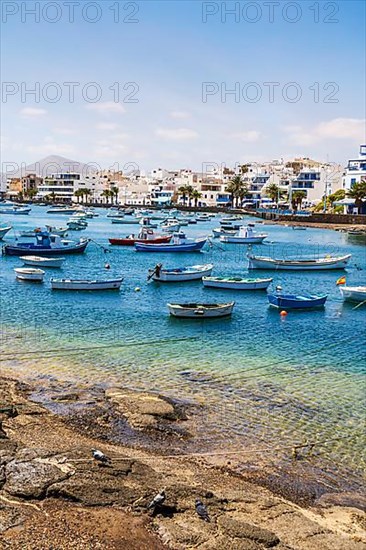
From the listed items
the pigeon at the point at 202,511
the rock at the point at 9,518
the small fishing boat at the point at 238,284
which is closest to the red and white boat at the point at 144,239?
the small fishing boat at the point at 238,284

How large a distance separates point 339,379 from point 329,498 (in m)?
8.40

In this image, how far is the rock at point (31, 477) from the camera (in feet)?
35.0

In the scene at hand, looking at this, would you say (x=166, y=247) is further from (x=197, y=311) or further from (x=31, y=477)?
(x=31, y=477)

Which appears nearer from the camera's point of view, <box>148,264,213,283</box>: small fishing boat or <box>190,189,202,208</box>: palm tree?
<box>148,264,213,283</box>: small fishing boat

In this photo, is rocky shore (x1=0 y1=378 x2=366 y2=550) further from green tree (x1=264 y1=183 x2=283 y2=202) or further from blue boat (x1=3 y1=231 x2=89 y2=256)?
green tree (x1=264 y1=183 x2=283 y2=202)

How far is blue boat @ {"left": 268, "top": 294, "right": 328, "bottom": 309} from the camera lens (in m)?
32.1

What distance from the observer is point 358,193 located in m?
102

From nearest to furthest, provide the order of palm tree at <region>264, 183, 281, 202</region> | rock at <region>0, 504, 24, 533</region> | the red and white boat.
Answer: rock at <region>0, 504, 24, 533</region> < the red and white boat < palm tree at <region>264, 183, 281, 202</region>

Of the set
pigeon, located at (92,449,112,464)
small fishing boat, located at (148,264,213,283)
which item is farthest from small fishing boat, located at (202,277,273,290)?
pigeon, located at (92,449,112,464)

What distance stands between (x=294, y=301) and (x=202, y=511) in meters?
22.5

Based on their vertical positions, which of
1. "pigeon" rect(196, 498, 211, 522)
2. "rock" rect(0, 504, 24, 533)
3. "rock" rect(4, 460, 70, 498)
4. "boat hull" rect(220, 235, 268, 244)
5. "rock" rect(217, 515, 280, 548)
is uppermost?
"boat hull" rect(220, 235, 268, 244)

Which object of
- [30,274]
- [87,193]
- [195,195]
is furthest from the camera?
[87,193]

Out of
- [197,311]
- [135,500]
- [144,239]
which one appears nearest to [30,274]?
[197,311]

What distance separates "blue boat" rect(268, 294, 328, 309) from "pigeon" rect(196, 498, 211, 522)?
21918 millimetres
